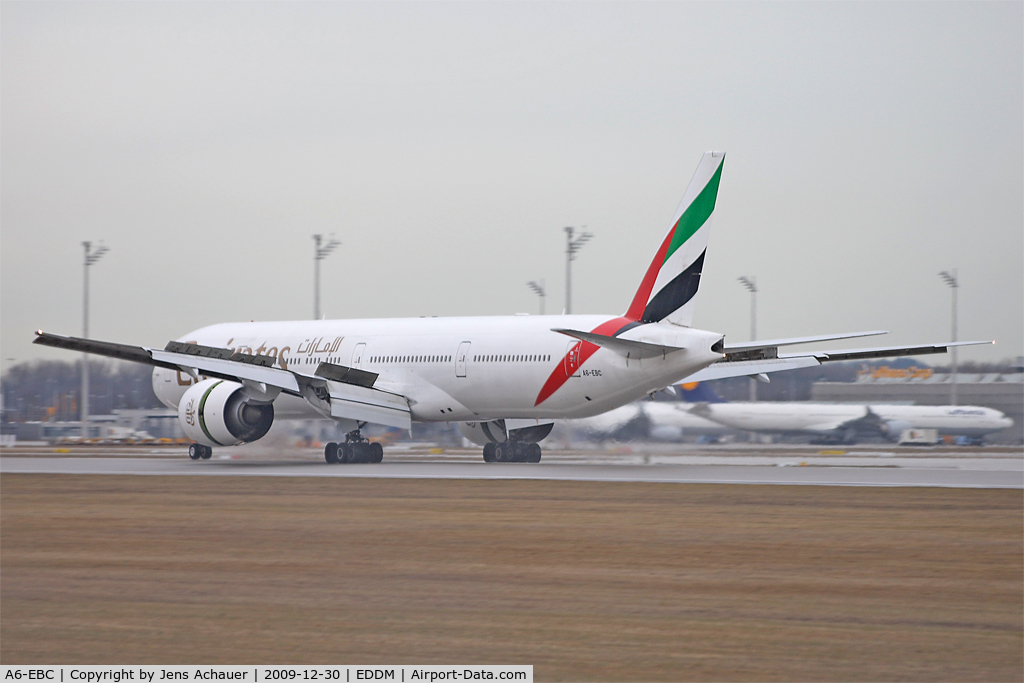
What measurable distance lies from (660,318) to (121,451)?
21594mm

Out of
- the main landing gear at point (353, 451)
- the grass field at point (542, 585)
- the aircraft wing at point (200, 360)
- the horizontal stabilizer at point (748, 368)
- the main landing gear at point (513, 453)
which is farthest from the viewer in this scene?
the main landing gear at point (513, 453)

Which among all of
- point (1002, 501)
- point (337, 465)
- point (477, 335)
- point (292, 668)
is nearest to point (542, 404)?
point (477, 335)

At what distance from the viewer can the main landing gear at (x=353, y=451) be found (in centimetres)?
3188

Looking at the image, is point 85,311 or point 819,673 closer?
point 819,673

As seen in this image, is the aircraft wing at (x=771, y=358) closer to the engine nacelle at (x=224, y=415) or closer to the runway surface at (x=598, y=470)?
the runway surface at (x=598, y=470)

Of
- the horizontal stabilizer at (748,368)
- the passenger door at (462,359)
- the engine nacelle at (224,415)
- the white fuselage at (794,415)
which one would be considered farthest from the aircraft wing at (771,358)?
the white fuselage at (794,415)

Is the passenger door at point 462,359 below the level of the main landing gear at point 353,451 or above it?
above

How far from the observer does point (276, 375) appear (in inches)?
1204

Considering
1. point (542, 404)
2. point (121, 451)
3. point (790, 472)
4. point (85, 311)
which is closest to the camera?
point (790, 472)

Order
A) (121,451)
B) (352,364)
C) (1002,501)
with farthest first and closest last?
(121,451), (352,364), (1002,501)

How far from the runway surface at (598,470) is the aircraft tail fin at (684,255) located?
146 inches

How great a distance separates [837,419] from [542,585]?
135 feet

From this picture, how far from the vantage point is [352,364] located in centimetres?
3441

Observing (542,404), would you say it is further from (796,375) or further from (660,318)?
(796,375)
